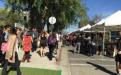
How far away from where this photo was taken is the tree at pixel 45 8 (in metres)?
41.6

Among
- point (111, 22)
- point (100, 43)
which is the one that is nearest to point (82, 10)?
point (100, 43)

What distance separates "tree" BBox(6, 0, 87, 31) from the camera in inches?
1637

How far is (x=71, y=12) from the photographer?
4512 centimetres

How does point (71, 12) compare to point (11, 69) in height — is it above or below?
above

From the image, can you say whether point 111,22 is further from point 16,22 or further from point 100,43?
point 16,22

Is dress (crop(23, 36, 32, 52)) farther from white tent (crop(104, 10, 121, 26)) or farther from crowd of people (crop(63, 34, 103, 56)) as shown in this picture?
crowd of people (crop(63, 34, 103, 56))

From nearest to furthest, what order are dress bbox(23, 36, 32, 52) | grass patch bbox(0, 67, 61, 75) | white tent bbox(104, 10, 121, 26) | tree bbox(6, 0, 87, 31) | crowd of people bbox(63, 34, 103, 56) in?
grass patch bbox(0, 67, 61, 75) → dress bbox(23, 36, 32, 52) → white tent bbox(104, 10, 121, 26) → crowd of people bbox(63, 34, 103, 56) → tree bbox(6, 0, 87, 31)

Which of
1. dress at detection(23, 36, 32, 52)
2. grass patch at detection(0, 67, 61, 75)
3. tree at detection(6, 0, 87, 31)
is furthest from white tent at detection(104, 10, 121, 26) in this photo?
tree at detection(6, 0, 87, 31)

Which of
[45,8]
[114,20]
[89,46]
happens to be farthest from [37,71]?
[45,8]

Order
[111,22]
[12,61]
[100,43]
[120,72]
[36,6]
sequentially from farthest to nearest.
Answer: [36,6]
[100,43]
[111,22]
[120,72]
[12,61]

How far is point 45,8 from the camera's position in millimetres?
42094

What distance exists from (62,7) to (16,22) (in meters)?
5.80

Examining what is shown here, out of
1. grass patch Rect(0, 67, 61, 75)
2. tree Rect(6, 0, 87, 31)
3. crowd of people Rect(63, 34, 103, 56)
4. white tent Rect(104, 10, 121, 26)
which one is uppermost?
tree Rect(6, 0, 87, 31)

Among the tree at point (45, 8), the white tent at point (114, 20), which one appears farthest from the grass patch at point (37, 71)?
the tree at point (45, 8)
